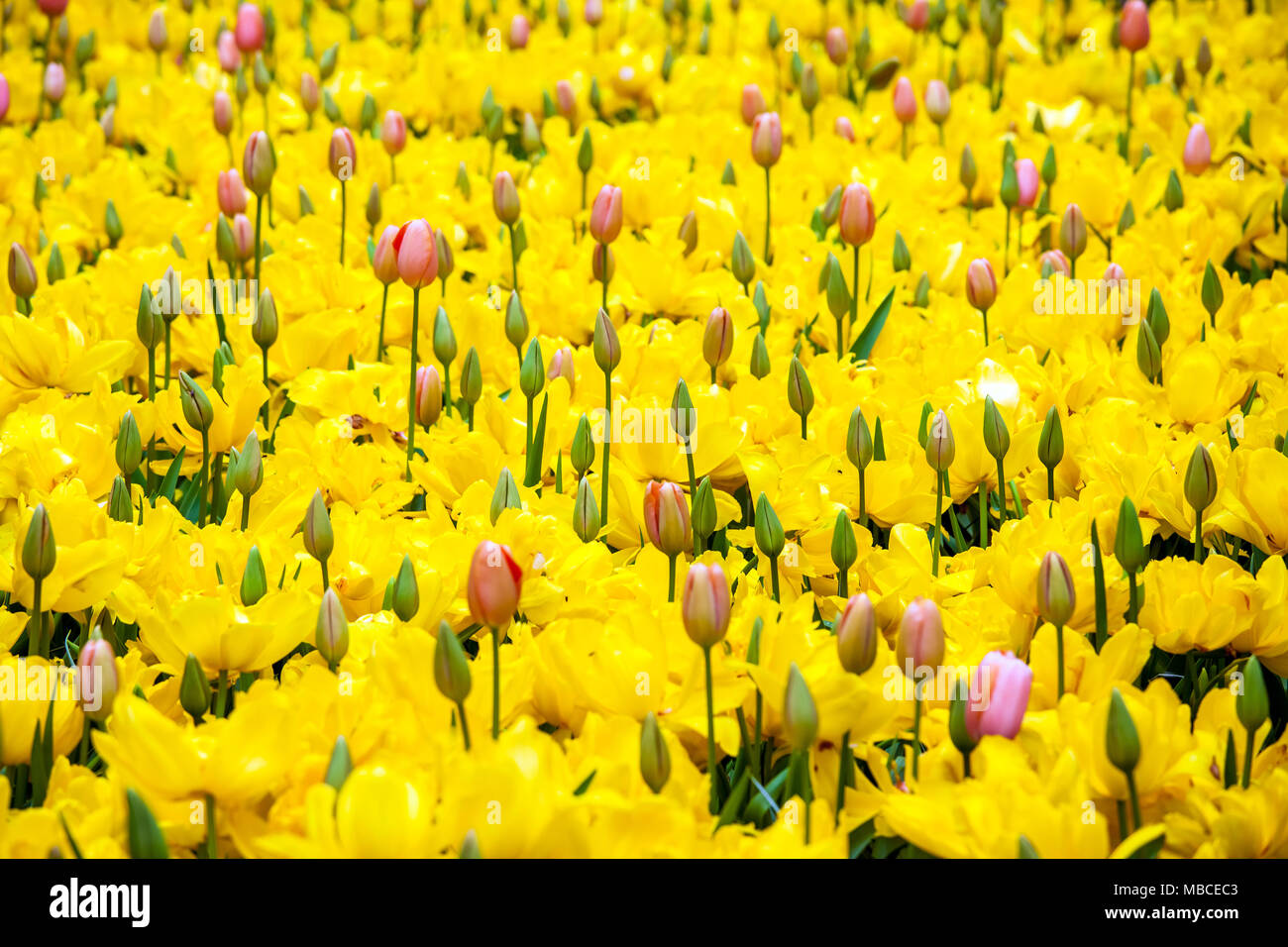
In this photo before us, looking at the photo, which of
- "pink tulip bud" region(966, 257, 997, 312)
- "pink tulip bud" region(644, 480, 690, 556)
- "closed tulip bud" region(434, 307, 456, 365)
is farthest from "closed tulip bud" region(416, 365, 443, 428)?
"pink tulip bud" region(966, 257, 997, 312)

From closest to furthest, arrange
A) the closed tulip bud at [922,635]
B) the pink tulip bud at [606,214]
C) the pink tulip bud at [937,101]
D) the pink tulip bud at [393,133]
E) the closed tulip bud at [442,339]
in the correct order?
the closed tulip bud at [922,635] < the closed tulip bud at [442,339] < the pink tulip bud at [606,214] < the pink tulip bud at [393,133] < the pink tulip bud at [937,101]

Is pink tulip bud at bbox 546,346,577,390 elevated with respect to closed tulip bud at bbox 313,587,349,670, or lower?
elevated

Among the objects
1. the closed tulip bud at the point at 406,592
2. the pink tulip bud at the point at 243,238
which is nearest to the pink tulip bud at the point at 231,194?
the pink tulip bud at the point at 243,238

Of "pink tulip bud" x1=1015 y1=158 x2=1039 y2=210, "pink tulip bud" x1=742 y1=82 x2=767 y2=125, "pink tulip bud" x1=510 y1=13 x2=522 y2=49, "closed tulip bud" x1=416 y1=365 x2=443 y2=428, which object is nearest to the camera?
"closed tulip bud" x1=416 y1=365 x2=443 y2=428

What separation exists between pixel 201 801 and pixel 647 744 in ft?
1.28

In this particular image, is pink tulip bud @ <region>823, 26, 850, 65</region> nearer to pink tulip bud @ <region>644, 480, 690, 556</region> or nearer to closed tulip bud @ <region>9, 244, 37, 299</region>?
closed tulip bud @ <region>9, 244, 37, 299</region>

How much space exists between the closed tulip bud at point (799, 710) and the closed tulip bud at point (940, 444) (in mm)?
579

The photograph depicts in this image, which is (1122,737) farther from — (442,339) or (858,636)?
(442,339)

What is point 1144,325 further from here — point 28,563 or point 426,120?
point 426,120

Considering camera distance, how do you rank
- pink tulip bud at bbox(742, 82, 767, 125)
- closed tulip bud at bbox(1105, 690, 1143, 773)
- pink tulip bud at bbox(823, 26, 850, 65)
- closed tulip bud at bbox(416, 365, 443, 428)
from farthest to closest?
pink tulip bud at bbox(823, 26, 850, 65) < pink tulip bud at bbox(742, 82, 767, 125) < closed tulip bud at bbox(416, 365, 443, 428) < closed tulip bud at bbox(1105, 690, 1143, 773)

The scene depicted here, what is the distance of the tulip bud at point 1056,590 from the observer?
52.0 inches

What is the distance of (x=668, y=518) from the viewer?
1.47m

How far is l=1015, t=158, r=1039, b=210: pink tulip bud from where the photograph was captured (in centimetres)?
282

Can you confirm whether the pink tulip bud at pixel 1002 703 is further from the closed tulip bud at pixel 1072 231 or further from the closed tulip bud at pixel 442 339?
the closed tulip bud at pixel 1072 231
